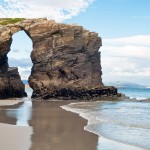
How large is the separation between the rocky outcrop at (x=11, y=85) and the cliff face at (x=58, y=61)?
5.17 ft

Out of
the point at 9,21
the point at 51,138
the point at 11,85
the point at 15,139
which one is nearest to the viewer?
the point at 15,139

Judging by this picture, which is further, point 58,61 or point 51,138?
point 58,61

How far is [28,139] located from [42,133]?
2844 mm

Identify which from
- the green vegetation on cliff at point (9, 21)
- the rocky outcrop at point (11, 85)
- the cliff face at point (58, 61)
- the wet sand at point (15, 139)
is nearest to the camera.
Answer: the wet sand at point (15, 139)

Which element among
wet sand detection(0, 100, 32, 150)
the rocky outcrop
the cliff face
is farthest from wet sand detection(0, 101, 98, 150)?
the rocky outcrop

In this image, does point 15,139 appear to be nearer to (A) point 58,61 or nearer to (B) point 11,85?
(A) point 58,61

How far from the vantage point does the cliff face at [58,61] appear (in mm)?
75500

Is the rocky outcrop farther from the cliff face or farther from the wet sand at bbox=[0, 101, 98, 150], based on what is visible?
the wet sand at bbox=[0, 101, 98, 150]

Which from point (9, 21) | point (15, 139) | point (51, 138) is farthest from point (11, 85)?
point (15, 139)

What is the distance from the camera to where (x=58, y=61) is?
76500 mm

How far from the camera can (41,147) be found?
1830cm

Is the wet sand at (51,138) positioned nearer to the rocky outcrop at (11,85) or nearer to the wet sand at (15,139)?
the wet sand at (15,139)

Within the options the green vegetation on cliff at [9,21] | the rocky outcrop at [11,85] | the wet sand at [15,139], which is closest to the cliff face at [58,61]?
the rocky outcrop at [11,85]

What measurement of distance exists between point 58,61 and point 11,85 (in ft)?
36.6
